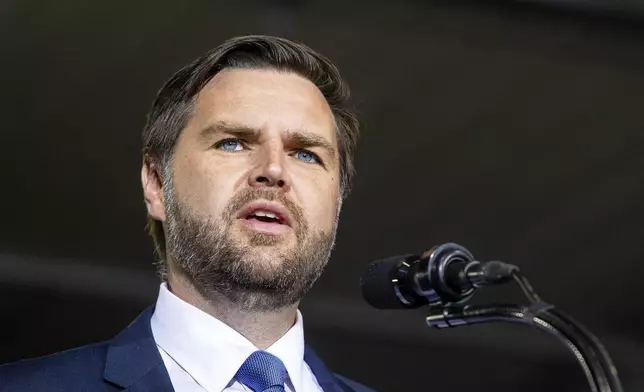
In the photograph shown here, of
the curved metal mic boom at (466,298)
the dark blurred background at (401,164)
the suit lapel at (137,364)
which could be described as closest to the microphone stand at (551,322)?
the curved metal mic boom at (466,298)

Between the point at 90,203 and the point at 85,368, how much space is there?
2032mm

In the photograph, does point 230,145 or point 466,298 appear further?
point 230,145

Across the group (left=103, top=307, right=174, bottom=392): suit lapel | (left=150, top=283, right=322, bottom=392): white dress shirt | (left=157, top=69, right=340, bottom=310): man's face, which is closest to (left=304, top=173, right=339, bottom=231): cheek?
(left=157, top=69, right=340, bottom=310): man's face

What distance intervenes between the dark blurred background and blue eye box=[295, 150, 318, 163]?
1.39 metres

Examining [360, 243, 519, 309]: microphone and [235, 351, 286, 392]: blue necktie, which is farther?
[235, 351, 286, 392]: blue necktie

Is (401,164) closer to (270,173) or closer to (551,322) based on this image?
(270,173)

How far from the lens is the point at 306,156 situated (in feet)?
6.15

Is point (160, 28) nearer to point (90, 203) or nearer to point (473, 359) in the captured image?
point (90, 203)

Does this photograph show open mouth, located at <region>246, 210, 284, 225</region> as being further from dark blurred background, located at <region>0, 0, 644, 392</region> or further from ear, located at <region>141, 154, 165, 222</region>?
dark blurred background, located at <region>0, 0, 644, 392</region>

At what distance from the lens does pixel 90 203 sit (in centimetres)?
365

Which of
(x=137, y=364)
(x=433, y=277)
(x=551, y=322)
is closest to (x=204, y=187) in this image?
(x=137, y=364)

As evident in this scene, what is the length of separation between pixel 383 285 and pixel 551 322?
12.9 inches

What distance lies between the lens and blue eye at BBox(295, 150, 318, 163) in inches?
73.3

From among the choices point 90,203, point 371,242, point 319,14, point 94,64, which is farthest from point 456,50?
point 90,203
